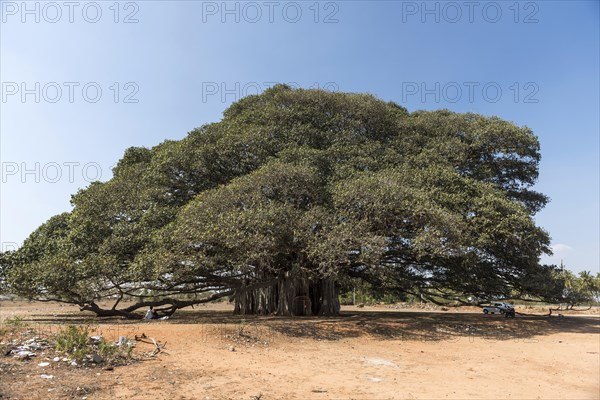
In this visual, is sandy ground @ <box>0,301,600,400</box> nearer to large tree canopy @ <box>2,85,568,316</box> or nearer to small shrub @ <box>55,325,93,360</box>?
small shrub @ <box>55,325,93,360</box>

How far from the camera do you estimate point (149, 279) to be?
645 inches

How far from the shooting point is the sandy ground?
7859mm

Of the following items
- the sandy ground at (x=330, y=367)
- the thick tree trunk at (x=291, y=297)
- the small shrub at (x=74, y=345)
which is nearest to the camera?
the sandy ground at (x=330, y=367)

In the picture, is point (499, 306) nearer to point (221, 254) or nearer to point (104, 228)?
point (221, 254)

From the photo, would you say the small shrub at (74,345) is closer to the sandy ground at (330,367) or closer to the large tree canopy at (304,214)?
the sandy ground at (330,367)

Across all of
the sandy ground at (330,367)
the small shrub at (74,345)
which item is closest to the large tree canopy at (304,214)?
the sandy ground at (330,367)

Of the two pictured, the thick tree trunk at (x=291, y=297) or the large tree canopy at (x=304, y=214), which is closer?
the large tree canopy at (x=304, y=214)

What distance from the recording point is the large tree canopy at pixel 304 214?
1554cm

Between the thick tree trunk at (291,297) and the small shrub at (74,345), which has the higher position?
the small shrub at (74,345)

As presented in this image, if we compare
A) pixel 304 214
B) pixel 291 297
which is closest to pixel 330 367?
pixel 304 214

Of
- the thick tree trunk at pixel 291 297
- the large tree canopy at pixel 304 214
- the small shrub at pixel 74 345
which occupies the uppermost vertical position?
the large tree canopy at pixel 304 214

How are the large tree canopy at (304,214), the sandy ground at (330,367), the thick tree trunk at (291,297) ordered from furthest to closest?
1. the thick tree trunk at (291,297)
2. the large tree canopy at (304,214)
3. the sandy ground at (330,367)

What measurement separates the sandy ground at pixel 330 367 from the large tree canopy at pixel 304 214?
279 cm

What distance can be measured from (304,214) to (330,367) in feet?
22.6
